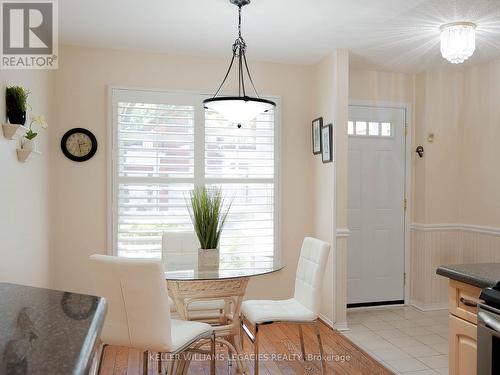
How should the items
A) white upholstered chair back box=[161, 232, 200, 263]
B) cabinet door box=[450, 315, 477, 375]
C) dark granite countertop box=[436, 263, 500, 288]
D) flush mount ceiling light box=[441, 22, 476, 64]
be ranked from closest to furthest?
dark granite countertop box=[436, 263, 500, 288] → cabinet door box=[450, 315, 477, 375] → flush mount ceiling light box=[441, 22, 476, 64] → white upholstered chair back box=[161, 232, 200, 263]

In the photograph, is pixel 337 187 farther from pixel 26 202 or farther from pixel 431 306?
pixel 26 202

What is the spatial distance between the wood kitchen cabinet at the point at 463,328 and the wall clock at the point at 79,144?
3107 mm

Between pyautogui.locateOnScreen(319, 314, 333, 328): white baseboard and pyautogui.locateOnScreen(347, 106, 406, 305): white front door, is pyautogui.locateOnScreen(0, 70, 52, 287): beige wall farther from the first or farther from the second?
pyautogui.locateOnScreen(347, 106, 406, 305): white front door

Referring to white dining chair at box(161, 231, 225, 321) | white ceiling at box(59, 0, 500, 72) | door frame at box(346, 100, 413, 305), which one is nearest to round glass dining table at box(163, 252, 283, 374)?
white dining chair at box(161, 231, 225, 321)

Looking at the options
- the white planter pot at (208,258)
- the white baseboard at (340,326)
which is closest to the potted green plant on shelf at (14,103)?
the white planter pot at (208,258)

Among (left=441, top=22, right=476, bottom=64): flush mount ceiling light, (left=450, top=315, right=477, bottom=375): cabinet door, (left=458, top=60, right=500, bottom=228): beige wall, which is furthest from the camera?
(left=458, top=60, right=500, bottom=228): beige wall

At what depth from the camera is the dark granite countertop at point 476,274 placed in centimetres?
182

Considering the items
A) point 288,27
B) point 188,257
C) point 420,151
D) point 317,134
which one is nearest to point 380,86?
point 420,151

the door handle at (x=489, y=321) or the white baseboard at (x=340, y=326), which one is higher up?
the door handle at (x=489, y=321)

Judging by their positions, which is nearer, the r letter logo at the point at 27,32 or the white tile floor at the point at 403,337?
the r letter logo at the point at 27,32

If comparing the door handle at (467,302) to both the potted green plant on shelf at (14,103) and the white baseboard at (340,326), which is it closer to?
the white baseboard at (340,326)

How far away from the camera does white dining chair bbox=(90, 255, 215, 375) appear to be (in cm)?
209

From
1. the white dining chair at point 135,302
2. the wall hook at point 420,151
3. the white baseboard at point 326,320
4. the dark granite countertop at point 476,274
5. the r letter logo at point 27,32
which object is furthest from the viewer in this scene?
the wall hook at point 420,151

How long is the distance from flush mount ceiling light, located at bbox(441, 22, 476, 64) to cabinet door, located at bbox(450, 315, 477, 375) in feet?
6.29
